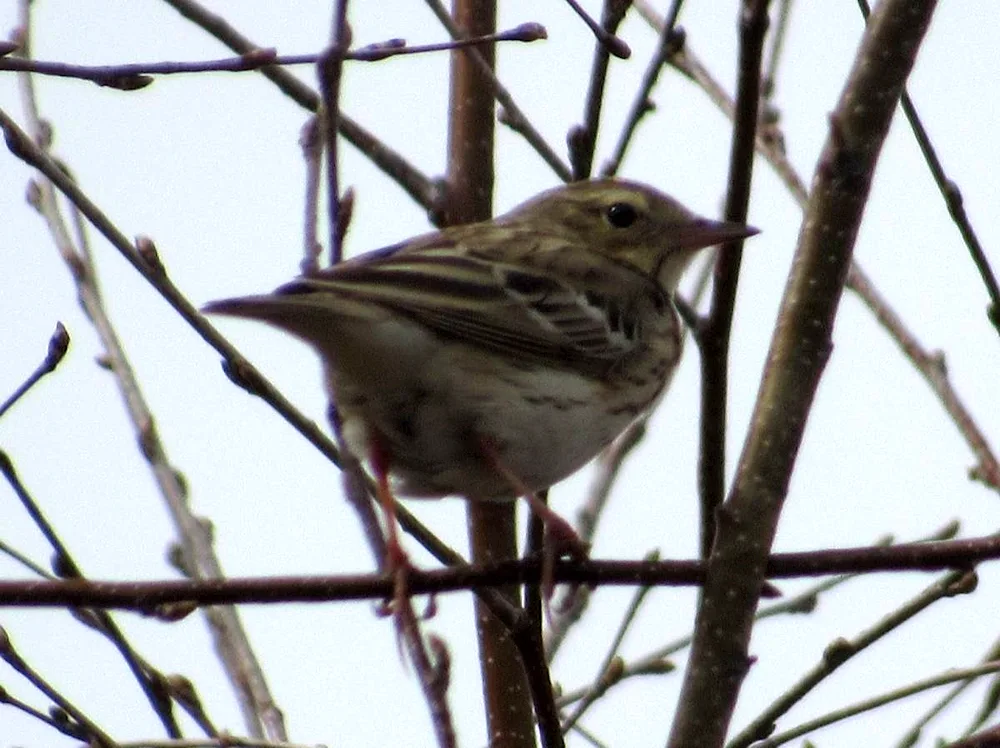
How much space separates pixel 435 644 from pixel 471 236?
7.15ft

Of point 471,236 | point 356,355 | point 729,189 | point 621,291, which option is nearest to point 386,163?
point 471,236

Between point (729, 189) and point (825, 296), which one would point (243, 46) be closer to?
point (729, 189)

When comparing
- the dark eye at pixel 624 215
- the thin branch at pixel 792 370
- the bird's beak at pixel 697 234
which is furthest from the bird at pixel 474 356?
the dark eye at pixel 624 215

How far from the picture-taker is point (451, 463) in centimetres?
540

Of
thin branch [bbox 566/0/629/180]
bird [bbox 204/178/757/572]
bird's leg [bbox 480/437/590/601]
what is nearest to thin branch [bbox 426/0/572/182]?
thin branch [bbox 566/0/629/180]

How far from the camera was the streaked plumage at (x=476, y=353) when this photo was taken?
4.96m

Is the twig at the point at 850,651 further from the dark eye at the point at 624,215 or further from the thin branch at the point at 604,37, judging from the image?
the dark eye at the point at 624,215

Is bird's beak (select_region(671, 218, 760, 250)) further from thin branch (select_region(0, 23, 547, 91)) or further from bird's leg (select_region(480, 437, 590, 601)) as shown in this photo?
thin branch (select_region(0, 23, 547, 91))

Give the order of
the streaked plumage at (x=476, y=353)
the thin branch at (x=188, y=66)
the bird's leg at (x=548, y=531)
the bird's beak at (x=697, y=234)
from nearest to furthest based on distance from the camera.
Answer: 1. the thin branch at (x=188, y=66)
2. the bird's leg at (x=548, y=531)
3. the streaked plumage at (x=476, y=353)
4. the bird's beak at (x=697, y=234)

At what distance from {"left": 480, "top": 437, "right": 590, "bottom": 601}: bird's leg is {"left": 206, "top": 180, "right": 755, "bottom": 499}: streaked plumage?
0.7 inches

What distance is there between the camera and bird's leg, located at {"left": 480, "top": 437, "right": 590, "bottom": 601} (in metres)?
4.20

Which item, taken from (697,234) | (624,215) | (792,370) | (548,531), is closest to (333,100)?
(792,370)

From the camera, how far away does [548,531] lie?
480 cm

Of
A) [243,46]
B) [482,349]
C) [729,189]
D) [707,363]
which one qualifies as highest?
[243,46]
